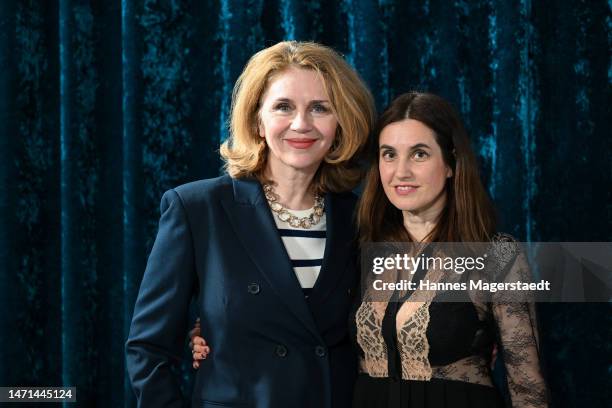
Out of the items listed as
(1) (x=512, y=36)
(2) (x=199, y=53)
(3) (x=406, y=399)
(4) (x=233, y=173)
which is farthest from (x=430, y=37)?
(3) (x=406, y=399)

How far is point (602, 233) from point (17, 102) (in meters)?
1.93

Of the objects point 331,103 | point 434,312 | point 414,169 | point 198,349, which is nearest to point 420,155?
point 414,169

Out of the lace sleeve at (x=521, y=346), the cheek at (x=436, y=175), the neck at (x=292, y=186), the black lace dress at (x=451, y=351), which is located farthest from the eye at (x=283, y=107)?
the lace sleeve at (x=521, y=346)

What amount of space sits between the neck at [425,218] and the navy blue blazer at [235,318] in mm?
222

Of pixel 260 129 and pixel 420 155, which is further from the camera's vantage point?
pixel 260 129

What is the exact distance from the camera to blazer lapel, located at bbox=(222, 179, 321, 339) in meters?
1.81

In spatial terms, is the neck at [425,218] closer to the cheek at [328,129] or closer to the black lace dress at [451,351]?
the black lace dress at [451,351]

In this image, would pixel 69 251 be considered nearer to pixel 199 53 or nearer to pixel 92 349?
pixel 92 349

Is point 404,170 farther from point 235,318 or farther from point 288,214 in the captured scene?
point 235,318

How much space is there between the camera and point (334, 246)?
6.36 feet

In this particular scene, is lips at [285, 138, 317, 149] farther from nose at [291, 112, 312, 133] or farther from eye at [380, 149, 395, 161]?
eye at [380, 149, 395, 161]

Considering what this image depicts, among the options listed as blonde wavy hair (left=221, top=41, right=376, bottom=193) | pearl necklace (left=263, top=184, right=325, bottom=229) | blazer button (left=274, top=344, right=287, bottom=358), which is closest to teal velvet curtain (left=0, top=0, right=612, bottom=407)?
blonde wavy hair (left=221, top=41, right=376, bottom=193)

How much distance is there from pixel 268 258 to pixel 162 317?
10.7 inches

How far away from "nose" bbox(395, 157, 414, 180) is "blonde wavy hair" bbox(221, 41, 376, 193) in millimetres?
168
